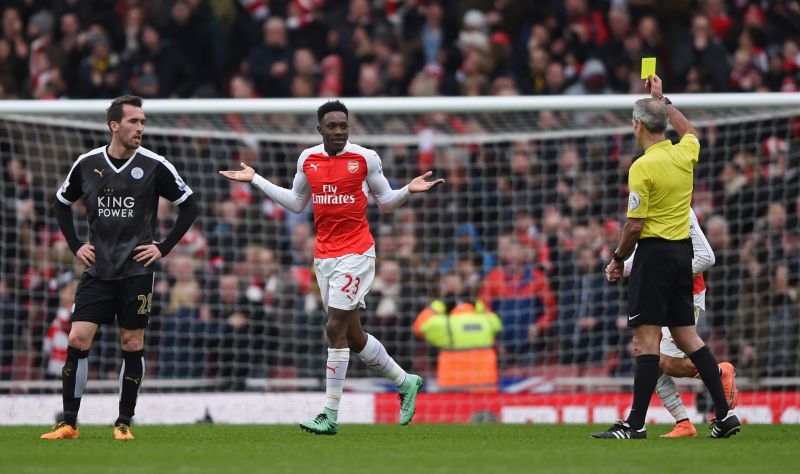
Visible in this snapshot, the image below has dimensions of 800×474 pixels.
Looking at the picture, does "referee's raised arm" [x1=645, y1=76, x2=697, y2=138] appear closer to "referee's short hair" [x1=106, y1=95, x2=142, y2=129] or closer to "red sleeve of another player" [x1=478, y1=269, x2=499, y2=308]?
"referee's short hair" [x1=106, y1=95, x2=142, y2=129]

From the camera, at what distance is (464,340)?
44.8ft

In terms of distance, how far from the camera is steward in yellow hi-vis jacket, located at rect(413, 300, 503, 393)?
13625mm

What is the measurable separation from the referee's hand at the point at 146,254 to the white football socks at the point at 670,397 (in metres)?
3.89

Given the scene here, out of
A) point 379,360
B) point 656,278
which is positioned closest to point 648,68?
point 656,278

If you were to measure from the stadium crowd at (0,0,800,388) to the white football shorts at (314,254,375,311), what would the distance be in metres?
4.83

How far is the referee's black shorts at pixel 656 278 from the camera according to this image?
28.0 ft

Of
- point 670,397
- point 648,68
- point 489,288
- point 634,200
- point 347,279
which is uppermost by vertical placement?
point 648,68

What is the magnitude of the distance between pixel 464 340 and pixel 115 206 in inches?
226

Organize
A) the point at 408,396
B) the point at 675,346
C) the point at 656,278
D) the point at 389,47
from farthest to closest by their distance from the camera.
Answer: the point at 389,47 → the point at 408,396 → the point at 675,346 → the point at 656,278

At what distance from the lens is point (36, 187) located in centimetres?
1453

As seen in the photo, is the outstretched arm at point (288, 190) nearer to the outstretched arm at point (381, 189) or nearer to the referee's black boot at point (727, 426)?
the outstretched arm at point (381, 189)

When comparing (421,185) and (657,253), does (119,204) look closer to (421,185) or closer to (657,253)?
(421,185)

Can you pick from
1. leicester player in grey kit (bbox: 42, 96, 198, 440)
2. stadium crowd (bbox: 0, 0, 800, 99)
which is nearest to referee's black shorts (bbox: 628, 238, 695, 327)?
leicester player in grey kit (bbox: 42, 96, 198, 440)

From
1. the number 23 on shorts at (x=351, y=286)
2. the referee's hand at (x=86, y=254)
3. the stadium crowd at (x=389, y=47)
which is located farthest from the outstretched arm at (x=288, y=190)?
the stadium crowd at (x=389, y=47)
